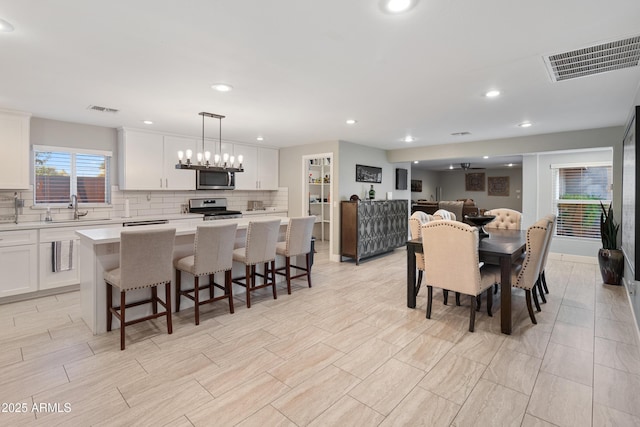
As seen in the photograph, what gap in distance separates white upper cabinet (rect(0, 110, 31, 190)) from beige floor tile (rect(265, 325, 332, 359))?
3958 mm

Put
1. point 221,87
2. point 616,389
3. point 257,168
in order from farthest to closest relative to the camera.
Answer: point 257,168
point 221,87
point 616,389

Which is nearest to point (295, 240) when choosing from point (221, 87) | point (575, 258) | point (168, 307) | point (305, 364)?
point (168, 307)

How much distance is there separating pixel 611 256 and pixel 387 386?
4320mm

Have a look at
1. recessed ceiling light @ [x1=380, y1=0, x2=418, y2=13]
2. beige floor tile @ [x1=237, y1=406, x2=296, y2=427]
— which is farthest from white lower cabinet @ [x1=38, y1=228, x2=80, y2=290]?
recessed ceiling light @ [x1=380, y1=0, x2=418, y2=13]

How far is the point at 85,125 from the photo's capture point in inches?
188

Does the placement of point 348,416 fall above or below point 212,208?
below

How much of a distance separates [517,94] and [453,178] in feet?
35.3

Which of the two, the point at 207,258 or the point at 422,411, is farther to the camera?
the point at 207,258

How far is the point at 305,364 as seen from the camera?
243 centimetres

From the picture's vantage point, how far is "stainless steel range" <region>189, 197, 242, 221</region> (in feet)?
19.0

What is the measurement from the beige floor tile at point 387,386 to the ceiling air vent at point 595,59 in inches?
101

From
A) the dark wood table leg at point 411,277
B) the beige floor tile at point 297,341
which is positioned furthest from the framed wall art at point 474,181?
the beige floor tile at point 297,341

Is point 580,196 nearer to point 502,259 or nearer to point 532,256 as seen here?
point 532,256

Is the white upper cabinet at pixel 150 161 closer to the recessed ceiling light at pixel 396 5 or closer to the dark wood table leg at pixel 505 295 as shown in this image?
the recessed ceiling light at pixel 396 5
